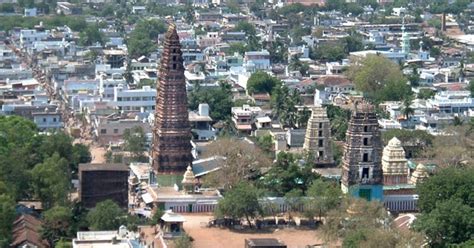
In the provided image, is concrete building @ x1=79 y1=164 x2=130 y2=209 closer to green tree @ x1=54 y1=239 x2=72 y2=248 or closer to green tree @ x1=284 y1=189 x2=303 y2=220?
green tree @ x1=54 y1=239 x2=72 y2=248

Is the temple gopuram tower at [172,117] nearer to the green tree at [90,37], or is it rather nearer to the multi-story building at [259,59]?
the multi-story building at [259,59]

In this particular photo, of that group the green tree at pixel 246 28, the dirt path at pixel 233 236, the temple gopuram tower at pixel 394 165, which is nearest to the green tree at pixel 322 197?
the dirt path at pixel 233 236

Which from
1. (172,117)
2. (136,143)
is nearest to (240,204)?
(172,117)

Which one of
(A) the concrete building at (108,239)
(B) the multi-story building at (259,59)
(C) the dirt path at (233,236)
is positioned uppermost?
(B) the multi-story building at (259,59)

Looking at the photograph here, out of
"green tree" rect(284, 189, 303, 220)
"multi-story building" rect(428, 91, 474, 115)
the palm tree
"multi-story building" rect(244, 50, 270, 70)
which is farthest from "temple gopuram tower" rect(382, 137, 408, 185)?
"multi-story building" rect(244, 50, 270, 70)

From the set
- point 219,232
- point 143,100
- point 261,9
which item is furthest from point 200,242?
point 261,9

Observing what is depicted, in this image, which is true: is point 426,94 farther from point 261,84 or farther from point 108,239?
point 108,239

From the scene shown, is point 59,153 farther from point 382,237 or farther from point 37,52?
point 37,52
